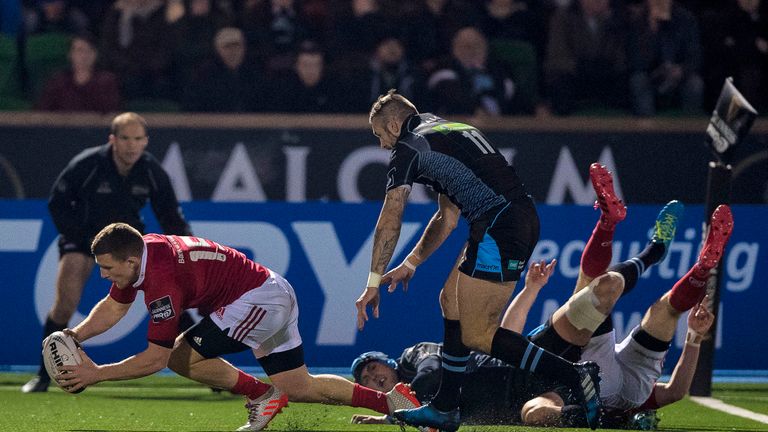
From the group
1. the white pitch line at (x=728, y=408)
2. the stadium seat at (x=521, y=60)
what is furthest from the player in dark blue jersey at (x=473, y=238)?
the stadium seat at (x=521, y=60)

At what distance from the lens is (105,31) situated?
1497cm

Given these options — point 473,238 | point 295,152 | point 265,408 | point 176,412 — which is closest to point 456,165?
point 473,238

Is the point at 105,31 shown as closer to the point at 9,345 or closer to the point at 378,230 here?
the point at 9,345

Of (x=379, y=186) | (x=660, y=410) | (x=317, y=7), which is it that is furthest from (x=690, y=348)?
(x=317, y=7)

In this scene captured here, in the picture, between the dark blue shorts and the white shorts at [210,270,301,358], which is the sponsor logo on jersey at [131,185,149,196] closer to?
the white shorts at [210,270,301,358]

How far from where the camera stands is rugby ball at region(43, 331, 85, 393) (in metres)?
7.25

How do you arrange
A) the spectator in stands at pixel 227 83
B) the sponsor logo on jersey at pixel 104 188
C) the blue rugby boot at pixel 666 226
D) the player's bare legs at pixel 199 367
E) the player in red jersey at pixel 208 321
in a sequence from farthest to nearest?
the spectator in stands at pixel 227 83 < the sponsor logo on jersey at pixel 104 188 < the blue rugby boot at pixel 666 226 < the player's bare legs at pixel 199 367 < the player in red jersey at pixel 208 321

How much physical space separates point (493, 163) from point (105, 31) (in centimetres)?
812

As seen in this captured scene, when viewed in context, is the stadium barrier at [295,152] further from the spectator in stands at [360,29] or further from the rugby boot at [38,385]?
the rugby boot at [38,385]

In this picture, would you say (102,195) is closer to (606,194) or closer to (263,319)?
(263,319)

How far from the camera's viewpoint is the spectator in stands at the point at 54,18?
1570cm

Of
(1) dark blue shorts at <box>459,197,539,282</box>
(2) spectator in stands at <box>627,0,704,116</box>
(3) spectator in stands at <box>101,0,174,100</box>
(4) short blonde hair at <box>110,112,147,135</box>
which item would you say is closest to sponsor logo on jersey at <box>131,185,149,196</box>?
(4) short blonde hair at <box>110,112,147,135</box>

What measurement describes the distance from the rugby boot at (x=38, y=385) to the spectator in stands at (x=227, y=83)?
4373mm

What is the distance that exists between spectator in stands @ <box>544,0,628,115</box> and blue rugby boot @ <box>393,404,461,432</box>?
7.49 metres
